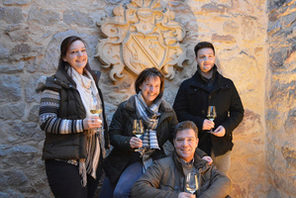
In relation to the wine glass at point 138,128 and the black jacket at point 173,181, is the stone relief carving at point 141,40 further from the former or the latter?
the black jacket at point 173,181

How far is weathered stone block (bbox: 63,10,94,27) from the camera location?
10.5 ft

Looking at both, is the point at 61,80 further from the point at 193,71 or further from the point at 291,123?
the point at 291,123

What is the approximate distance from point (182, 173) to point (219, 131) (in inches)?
21.6

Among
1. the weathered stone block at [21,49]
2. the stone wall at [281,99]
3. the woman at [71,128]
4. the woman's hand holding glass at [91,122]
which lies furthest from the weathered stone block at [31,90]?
the stone wall at [281,99]

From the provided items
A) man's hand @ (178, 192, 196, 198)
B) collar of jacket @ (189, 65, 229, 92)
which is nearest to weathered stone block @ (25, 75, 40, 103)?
collar of jacket @ (189, 65, 229, 92)

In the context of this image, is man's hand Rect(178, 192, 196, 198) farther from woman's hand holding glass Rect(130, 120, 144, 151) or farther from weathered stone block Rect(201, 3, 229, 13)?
weathered stone block Rect(201, 3, 229, 13)

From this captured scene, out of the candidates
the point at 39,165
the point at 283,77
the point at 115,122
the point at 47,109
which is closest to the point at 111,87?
the point at 115,122

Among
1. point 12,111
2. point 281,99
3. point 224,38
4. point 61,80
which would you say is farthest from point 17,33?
point 281,99

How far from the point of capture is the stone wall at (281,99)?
10.3 ft

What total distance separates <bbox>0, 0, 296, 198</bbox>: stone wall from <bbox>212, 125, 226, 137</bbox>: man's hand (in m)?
0.80

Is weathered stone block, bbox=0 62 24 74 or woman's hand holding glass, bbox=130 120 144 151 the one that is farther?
weathered stone block, bbox=0 62 24 74

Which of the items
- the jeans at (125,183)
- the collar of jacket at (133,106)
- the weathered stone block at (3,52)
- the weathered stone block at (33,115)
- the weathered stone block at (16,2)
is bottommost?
the jeans at (125,183)

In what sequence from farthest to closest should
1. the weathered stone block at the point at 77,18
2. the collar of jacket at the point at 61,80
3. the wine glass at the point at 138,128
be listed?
the weathered stone block at the point at 77,18 → the wine glass at the point at 138,128 → the collar of jacket at the point at 61,80

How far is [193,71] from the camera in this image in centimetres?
350
